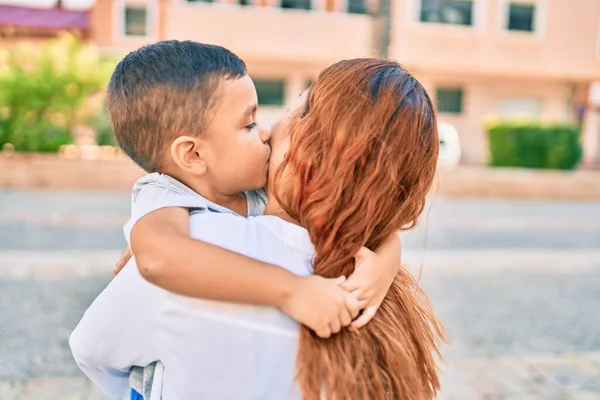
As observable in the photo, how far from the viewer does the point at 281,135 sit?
135 centimetres

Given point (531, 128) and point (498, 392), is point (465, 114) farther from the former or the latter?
point (498, 392)

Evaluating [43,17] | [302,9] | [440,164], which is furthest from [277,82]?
[440,164]

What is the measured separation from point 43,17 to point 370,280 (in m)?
21.5

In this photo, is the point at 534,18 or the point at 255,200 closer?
the point at 255,200

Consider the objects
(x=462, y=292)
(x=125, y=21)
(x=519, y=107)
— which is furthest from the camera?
(x=519, y=107)

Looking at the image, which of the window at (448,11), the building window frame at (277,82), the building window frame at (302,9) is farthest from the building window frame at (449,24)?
the building window frame at (277,82)

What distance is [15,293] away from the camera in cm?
550

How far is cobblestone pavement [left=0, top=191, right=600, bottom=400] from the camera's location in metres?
3.84

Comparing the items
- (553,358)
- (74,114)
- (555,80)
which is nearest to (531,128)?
(555,80)

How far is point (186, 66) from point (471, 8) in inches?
846

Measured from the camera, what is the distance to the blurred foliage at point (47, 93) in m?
12.7

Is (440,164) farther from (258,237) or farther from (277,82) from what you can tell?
(277,82)

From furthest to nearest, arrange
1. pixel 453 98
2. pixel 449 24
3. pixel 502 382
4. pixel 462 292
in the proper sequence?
pixel 453 98 < pixel 449 24 < pixel 462 292 < pixel 502 382

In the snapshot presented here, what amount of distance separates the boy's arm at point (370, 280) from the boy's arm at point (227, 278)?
0.15 feet
